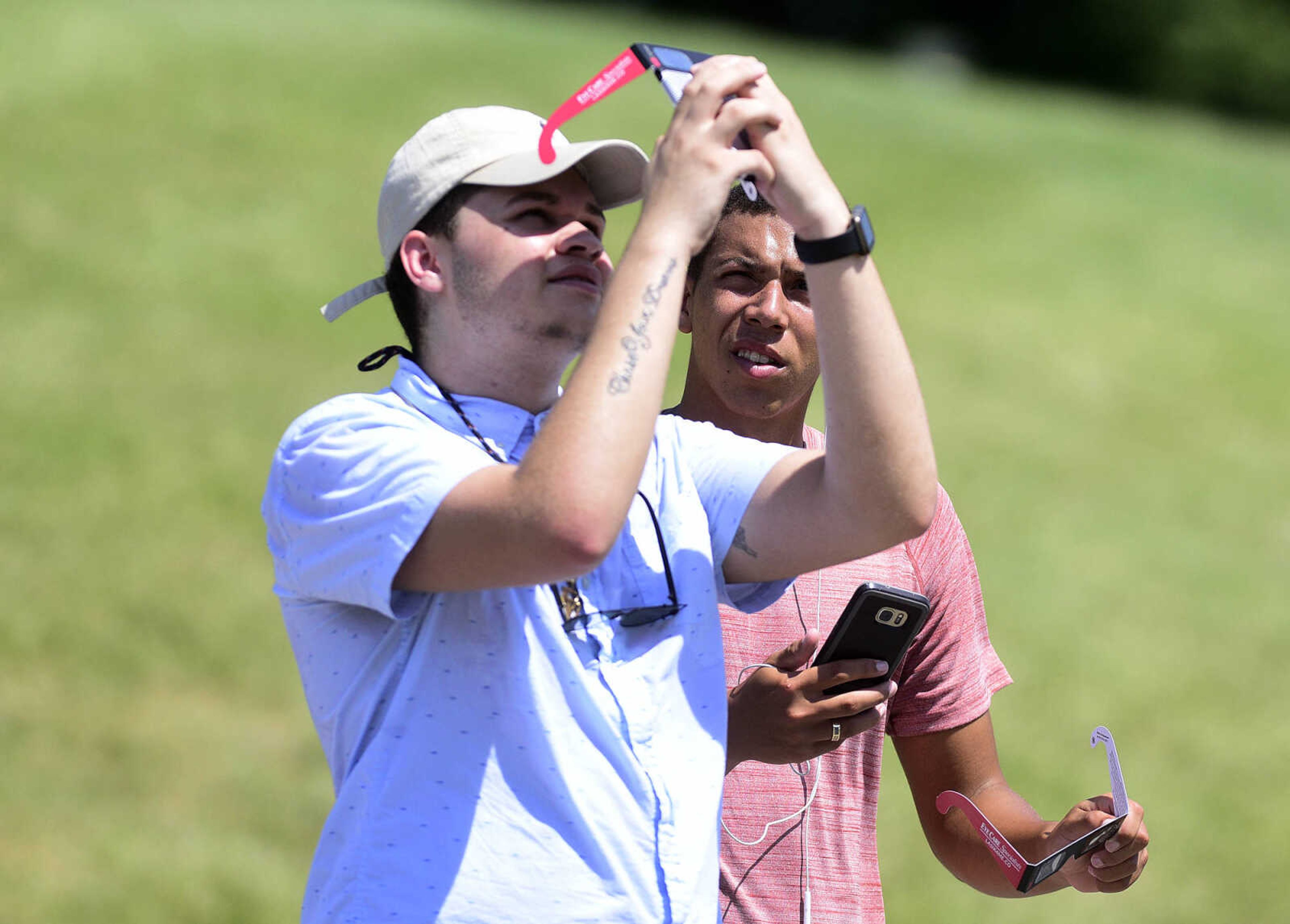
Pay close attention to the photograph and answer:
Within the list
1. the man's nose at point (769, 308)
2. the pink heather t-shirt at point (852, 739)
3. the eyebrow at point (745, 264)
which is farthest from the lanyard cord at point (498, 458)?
the eyebrow at point (745, 264)

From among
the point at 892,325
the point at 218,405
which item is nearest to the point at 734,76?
the point at 892,325

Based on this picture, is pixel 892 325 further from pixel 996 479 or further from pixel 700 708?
pixel 996 479

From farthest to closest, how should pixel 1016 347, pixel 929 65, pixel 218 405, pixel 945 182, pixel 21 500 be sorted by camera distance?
pixel 929 65
pixel 945 182
pixel 1016 347
pixel 218 405
pixel 21 500

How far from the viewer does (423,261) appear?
2525 millimetres

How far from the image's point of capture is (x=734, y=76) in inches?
89.2

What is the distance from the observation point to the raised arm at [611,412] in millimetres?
2082

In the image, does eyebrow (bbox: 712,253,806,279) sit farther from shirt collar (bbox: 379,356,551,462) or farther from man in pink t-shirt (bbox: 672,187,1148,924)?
shirt collar (bbox: 379,356,551,462)

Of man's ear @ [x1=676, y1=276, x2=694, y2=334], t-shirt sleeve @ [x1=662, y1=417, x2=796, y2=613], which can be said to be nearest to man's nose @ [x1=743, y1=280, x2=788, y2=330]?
man's ear @ [x1=676, y1=276, x2=694, y2=334]

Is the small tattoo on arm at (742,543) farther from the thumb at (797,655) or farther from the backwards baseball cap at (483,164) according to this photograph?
the backwards baseball cap at (483,164)

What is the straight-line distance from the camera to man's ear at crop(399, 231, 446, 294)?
8.20 ft

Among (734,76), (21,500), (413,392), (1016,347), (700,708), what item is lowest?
(21,500)

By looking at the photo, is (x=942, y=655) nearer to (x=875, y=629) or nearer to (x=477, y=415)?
(x=875, y=629)

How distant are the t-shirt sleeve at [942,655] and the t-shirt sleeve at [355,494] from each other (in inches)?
A: 51.4

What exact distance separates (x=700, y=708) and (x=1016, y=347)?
17621mm
